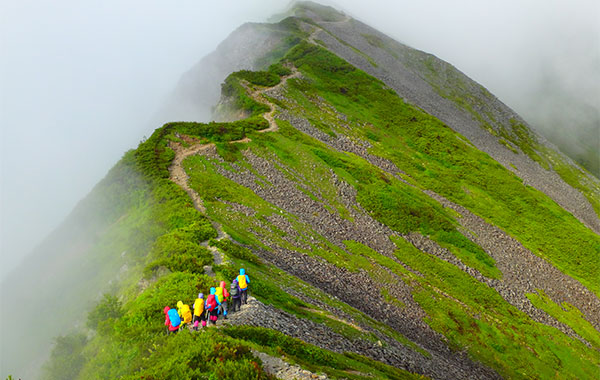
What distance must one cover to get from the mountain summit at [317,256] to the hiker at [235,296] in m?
0.92

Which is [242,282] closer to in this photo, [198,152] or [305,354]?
[305,354]

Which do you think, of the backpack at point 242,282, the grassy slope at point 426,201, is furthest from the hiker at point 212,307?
the grassy slope at point 426,201

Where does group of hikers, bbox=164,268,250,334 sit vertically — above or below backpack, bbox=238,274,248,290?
below

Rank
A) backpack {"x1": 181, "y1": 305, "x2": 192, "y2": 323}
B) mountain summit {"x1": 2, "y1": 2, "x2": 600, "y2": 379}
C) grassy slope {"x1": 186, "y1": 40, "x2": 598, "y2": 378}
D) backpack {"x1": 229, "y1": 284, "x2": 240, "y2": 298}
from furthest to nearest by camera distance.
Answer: grassy slope {"x1": 186, "y1": 40, "x2": 598, "y2": 378} → backpack {"x1": 229, "y1": 284, "x2": 240, "y2": 298} → mountain summit {"x1": 2, "y1": 2, "x2": 600, "y2": 379} → backpack {"x1": 181, "y1": 305, "x2": 192, "y2": 323}

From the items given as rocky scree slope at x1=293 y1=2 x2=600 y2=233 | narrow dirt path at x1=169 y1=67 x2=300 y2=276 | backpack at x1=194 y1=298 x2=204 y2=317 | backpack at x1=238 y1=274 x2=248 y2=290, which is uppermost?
rocky scree slope at x1=293 y1=2 x2=600 y2=233

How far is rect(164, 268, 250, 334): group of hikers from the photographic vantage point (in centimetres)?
2045

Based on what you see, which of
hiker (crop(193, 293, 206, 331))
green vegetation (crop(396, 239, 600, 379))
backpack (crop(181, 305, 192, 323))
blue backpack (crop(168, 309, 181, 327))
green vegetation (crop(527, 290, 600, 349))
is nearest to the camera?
blue backpack (crop(168, 309, 181, 327))

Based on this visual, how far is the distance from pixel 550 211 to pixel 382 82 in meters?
72.4

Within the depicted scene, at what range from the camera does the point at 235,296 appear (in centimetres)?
2402

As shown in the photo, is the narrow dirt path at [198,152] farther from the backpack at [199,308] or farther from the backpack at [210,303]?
the backpack at [199,308]

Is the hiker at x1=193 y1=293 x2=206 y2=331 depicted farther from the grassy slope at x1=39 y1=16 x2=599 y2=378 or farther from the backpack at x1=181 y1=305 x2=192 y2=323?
the grassy slope at x1=39 y1=16 x2=599 y2=378

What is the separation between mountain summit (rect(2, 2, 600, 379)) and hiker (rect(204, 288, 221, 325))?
1.94ft

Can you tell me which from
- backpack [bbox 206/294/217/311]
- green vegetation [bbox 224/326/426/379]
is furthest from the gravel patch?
backpack [bbox 206/294/217/311]

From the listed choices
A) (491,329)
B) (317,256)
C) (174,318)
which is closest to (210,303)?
(174,318)
